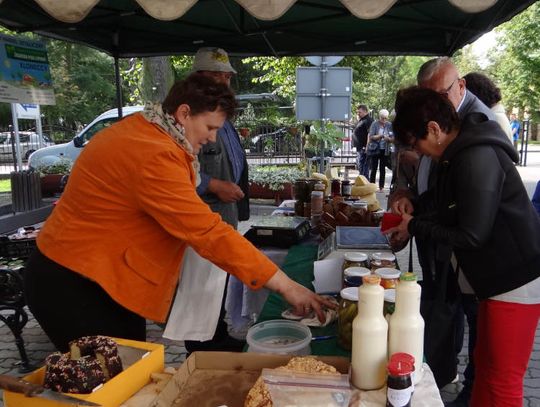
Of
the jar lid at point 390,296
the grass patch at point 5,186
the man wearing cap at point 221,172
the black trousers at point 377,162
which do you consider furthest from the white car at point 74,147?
the jar lid at point 390,296

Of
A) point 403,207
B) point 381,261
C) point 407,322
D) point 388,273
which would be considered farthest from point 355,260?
point 407,322

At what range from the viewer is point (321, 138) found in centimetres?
744

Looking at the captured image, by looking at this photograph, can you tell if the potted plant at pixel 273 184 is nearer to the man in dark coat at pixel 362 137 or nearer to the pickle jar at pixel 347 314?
the man in dark coat at pixel 362 137

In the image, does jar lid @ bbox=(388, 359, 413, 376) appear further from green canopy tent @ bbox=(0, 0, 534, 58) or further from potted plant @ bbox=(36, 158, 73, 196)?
potted plant @ bbox=(36, 158, 73, 196)

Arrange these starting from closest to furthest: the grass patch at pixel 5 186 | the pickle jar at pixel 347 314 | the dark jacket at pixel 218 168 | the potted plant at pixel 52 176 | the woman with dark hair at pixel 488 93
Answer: the pickle jar at pixel 347 314, the dark jacket at pixel 218 168, the woman with dark hair at pixel 488 93, the potted plant at pixel 52 176, the grass patch at pixel 5 186

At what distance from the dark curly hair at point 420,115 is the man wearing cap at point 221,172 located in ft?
4.13

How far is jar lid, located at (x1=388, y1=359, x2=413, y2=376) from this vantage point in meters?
1.02

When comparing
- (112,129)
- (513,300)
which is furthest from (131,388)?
(513,300)

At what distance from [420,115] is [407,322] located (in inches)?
35.2

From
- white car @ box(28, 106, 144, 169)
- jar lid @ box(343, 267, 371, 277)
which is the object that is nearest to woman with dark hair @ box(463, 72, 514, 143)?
jar lid @ box(343, 267, 371, 277)

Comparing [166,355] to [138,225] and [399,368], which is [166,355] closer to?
[138,225]

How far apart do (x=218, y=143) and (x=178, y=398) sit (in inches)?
81.8

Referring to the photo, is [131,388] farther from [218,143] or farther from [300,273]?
[218,143]

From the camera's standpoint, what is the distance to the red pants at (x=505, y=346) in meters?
1.80
